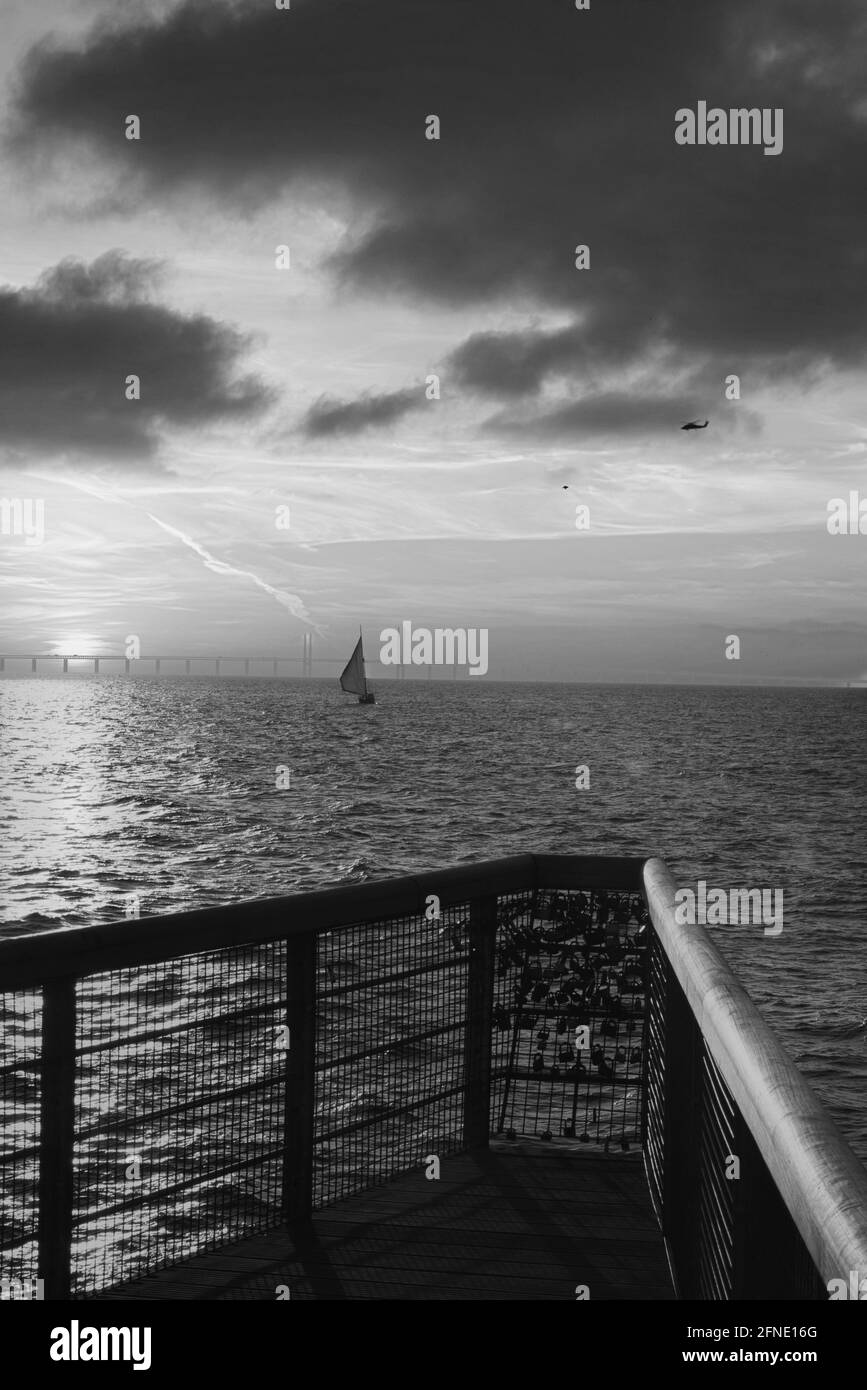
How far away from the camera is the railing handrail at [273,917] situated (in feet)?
11.4

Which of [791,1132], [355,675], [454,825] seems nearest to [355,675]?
[355,675]

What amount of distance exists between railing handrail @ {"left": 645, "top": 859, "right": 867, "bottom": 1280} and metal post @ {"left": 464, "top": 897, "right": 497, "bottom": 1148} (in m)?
2.28

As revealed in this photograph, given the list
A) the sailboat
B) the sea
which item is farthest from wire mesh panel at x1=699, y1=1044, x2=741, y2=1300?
the sailboat

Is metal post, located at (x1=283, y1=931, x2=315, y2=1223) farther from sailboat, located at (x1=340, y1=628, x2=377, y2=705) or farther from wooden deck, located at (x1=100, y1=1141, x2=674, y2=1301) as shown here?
sailboat, located at (x1=340, y1=628, x2=377, y2=705)

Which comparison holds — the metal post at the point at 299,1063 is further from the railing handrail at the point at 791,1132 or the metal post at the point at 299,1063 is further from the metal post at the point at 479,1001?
the railing handrail at the point at 791,1132

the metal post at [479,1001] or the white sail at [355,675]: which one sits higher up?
the white sail at [355,675]

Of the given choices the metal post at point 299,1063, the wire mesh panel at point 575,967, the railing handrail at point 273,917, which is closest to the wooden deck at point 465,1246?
the metal post at point 299,1063

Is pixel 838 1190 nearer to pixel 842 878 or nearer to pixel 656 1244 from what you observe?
pixel 656 1244

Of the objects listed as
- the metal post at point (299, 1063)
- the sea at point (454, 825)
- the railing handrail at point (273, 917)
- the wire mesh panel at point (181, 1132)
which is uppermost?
the railing handrail at point (273, 917)

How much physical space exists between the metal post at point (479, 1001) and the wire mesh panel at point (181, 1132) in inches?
33.6

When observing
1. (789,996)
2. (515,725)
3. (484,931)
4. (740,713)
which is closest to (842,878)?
(789,996)

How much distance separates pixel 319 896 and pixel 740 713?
19702cm

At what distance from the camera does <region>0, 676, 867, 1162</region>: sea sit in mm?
25547
